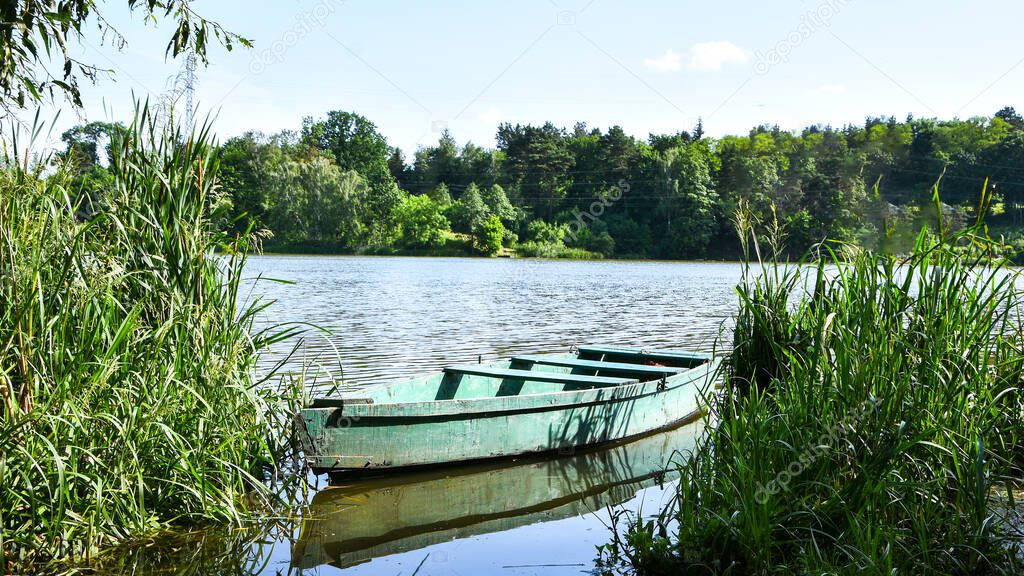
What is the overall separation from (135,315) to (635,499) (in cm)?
357

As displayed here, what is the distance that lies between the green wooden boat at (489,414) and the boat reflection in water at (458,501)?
0.15 m

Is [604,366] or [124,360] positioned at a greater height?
[124,360]

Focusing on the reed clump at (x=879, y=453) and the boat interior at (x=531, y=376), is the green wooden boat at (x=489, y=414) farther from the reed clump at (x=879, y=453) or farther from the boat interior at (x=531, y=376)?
the reed clump at (x=879, y=453)

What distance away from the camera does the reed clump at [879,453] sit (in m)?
2.99

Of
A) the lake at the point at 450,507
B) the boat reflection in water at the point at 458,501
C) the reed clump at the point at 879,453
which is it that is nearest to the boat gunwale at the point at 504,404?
the lake at the point at 450,507

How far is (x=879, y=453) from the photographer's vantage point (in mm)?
3158

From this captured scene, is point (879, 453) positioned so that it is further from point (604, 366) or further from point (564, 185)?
point (564, 185)

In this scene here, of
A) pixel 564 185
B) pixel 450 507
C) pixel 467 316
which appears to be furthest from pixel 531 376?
pixel 564 185

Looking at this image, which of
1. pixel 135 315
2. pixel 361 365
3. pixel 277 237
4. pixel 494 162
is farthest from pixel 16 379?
pixel 494 162

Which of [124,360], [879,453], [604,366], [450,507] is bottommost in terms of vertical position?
[450,507]

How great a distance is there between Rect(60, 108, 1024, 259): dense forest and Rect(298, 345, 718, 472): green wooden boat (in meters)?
34.2

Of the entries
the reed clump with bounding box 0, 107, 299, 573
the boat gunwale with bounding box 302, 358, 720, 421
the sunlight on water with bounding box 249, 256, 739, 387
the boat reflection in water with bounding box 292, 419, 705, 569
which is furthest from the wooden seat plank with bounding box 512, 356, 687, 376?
the reed clump with bounding box 0, 107, 299, 573

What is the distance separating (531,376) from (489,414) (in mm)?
923

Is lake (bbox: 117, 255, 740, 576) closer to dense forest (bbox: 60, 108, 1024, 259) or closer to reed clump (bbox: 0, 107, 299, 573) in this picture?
reed clump (bbox: 0, 107, 299, 573)
